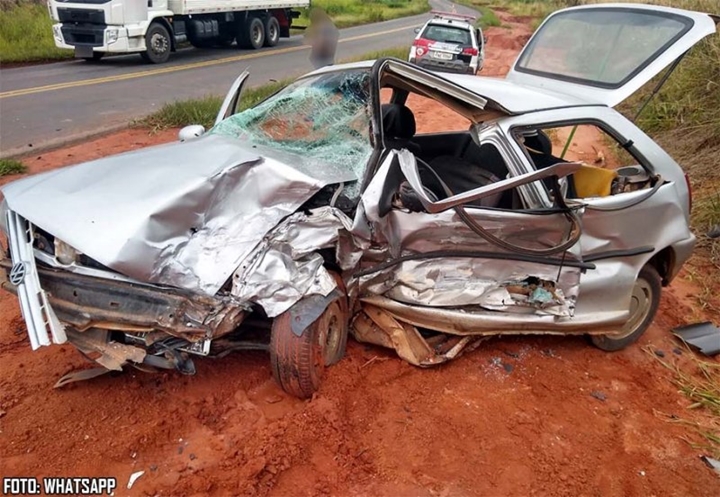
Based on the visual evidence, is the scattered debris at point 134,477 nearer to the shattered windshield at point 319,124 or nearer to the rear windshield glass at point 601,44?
the shattered windshield at point 319,124

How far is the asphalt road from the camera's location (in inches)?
327

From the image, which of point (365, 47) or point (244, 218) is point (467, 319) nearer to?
point (244, 218)

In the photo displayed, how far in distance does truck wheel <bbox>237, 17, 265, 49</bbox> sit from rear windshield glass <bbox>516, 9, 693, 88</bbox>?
14.8m

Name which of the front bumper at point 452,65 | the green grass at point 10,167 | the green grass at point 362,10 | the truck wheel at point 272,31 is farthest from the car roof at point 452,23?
the green grass at point 10,167

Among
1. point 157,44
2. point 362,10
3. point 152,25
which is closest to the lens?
point 152,25

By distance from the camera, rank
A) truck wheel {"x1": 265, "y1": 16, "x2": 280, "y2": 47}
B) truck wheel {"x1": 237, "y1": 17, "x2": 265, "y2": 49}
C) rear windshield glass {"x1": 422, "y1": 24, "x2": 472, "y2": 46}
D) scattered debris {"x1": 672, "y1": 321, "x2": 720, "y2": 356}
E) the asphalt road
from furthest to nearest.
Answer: truck wheel {"x1": 265, "y1": 16, "x2": 280, "y2": 47} < truck wheel {"x1": 237, "y1": 17, "x2": 265, "y2": 49} < rear windshield glass {"x1": 422, "y1": 24, "x2": 472, "y2": 46} < the asphalt road < scattered debris {"x1": 672, "y1": 321, "x2": 720, "y2": 356}

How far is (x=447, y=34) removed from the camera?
15.0 meters

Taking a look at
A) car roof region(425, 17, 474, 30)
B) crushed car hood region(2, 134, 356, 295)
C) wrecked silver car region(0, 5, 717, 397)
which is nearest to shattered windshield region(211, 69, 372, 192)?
wrecked silver car region(0, 5, 717, 397)

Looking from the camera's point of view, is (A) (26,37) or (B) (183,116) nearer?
(B) (183,116)

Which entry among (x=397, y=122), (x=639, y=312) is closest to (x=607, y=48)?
(x=397, y=122)

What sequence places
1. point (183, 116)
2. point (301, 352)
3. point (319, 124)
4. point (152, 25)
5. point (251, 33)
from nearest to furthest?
1. point (301, 352)
2. point (319, 124)
3. point (183, 116)
4. point (152, 25)
5. point (251, 33)

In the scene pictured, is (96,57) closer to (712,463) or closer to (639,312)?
(639,312)

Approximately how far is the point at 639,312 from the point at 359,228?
2.36 meters

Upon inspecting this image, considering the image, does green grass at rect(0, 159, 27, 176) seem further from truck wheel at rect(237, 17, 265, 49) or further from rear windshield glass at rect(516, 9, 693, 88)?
truck wheel at rect(237, 17, 265, 49)
